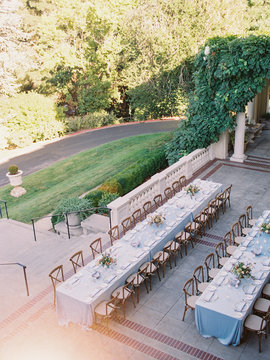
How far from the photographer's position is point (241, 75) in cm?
1748

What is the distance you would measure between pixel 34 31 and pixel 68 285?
43.9 m

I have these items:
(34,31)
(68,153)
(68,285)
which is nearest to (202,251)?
(68,285)

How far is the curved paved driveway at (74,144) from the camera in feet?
92.7

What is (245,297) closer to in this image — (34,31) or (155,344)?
(155,344)

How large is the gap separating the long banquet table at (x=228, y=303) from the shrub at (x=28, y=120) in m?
29.3

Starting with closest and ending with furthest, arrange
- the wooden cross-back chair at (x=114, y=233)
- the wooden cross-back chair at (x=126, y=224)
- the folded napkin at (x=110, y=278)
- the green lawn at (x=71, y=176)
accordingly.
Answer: the folded napkin at (x=110, y=278), the wooden cross-back chair at (x=114, y=233), the wooden cross-back chair at (x=126, y=224), the green lawn at (x=71, y=176)

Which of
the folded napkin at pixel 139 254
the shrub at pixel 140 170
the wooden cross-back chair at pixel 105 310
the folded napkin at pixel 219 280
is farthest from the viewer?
the shrub at pixel 140 170

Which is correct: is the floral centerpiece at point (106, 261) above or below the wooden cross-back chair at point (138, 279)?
above

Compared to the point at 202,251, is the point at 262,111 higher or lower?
higher

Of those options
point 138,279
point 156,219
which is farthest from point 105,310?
point 156,219

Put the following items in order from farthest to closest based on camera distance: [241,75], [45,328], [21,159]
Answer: [21,159], [241,75], [45,328]

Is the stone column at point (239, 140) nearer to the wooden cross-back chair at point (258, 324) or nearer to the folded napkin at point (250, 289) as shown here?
the folded napkin at point (250, 289)

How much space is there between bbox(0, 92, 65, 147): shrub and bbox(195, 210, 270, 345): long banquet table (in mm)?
29313

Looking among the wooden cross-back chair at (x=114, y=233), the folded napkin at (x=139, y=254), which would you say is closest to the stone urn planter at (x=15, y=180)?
the wooden cross-back chair at (x=114, y=233)
